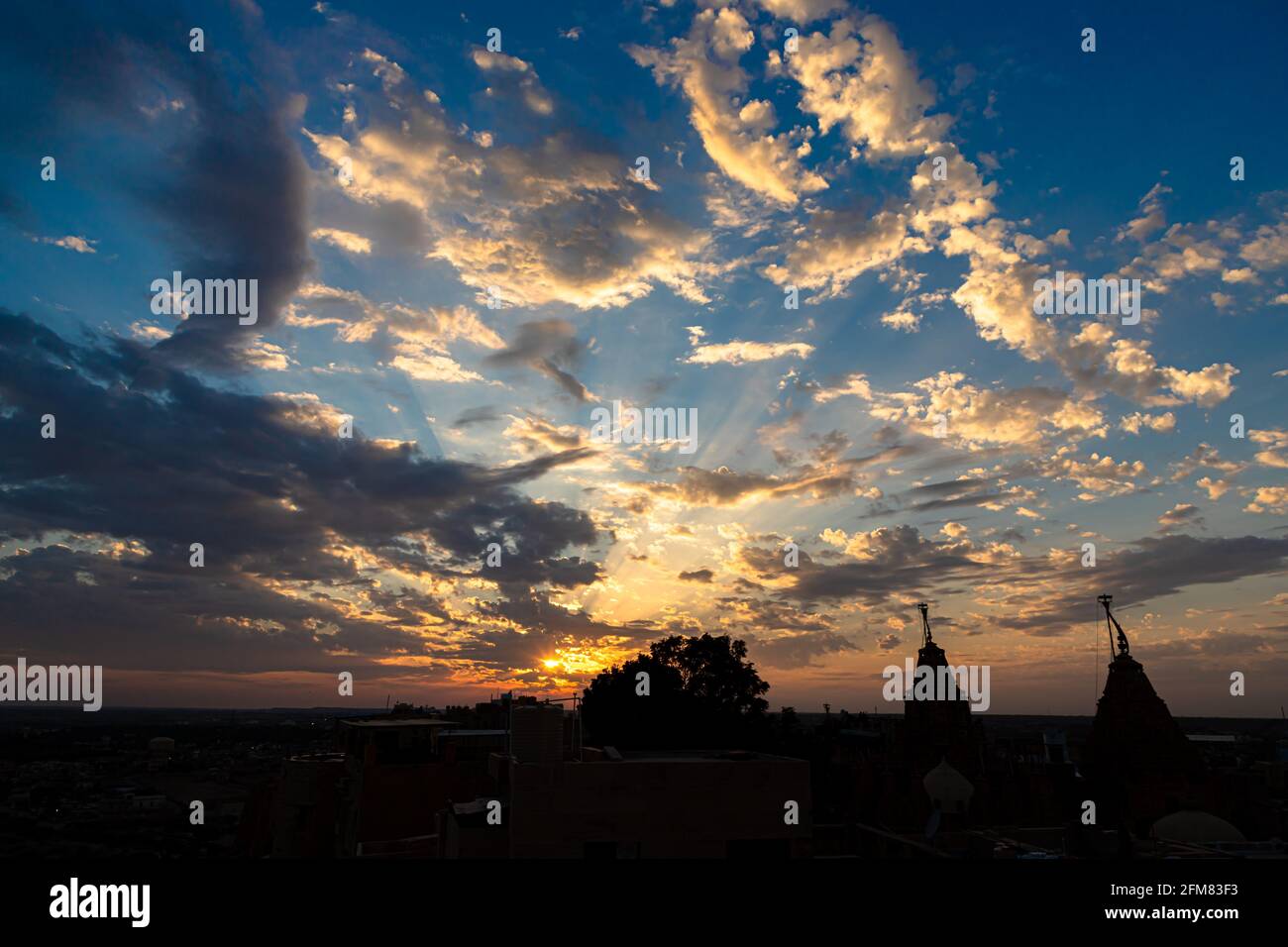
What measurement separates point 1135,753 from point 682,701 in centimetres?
3042

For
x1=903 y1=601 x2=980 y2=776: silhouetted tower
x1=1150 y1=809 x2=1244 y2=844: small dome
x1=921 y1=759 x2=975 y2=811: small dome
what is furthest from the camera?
x1=903 y1=601 x2=980 y2=776: silhouetted tower

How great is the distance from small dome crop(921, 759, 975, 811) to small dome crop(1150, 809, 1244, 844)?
10.7 m

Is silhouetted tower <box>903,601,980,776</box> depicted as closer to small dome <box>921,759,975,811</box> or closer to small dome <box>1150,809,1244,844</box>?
small dome <box>921,759,975,811</box>

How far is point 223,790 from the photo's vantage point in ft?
396

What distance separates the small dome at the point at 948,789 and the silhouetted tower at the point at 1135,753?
368 inches

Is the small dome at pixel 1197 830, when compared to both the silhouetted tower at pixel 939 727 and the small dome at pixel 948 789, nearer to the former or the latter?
the small dome at pixel 948 789

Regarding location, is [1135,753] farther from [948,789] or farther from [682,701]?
[682,701]

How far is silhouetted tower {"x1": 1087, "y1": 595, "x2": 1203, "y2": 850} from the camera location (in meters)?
46.9

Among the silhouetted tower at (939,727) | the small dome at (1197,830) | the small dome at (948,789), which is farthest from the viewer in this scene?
the silhouetted tower at (939,727)

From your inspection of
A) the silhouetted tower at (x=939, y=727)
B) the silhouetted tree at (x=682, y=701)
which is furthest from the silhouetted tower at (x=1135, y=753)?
the silhouetted tree at (x=682, y=701)

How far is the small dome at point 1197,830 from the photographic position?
3281cm

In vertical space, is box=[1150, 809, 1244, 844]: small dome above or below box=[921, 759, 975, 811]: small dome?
above

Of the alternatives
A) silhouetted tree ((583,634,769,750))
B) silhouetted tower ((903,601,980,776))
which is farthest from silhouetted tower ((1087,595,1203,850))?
silhouetted tree ((583,634,769,750))

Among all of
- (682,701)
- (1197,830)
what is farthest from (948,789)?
(682,701)
